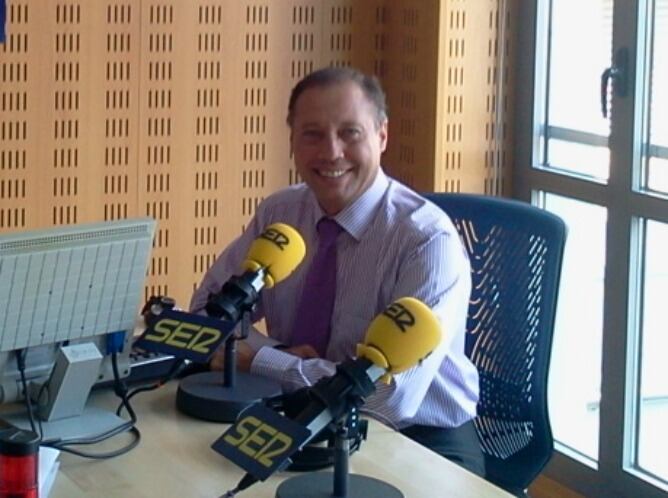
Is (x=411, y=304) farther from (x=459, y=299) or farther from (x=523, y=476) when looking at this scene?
(x=523, y=476)

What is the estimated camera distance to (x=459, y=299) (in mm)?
2576

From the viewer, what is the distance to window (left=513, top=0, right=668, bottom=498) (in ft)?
11.3

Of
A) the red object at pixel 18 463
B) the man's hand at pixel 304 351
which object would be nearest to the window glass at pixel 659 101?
the man's hand at pixel 304 351

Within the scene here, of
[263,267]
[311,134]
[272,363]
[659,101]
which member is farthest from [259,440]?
[659,101]

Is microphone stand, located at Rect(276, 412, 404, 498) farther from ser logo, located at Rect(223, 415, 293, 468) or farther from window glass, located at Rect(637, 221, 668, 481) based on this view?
window glass, located at Rect(637, 221, 668, 481)

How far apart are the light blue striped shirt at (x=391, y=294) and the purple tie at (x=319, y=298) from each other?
2 centimetres

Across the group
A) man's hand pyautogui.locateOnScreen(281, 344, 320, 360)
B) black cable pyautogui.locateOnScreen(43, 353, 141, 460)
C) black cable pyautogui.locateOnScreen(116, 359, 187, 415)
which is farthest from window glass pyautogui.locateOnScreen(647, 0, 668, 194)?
black cable pyautogui.locateOnScreen(43, 353, 141, 460)

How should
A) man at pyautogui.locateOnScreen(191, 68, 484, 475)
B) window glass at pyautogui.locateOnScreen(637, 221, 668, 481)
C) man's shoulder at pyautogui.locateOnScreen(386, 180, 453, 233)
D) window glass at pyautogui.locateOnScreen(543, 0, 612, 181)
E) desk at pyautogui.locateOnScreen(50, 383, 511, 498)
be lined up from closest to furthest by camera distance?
1. desk at pyautogui.locateOnScreen(50, 383, 511, 498)
2. man at pyautogui.locateOnScreen(191, 68, 484, 475)
3. man's shoulder at pyautogui.locateOnScreen(386, 180, 453, 233)
4. window glass at pyautogui.locateOnScreen(637, 221, 668, 481)
5. window glass at pyautogui.locateOnScreen(543, 0, 612, 181)

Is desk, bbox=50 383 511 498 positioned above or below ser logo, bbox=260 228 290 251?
below

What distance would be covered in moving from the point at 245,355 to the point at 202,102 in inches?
55.3

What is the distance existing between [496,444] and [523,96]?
4.69 feet

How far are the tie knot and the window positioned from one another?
1.03 meters

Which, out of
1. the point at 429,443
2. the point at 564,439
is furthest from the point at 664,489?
the point at 429,443

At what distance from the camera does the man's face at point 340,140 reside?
2.72 meters
